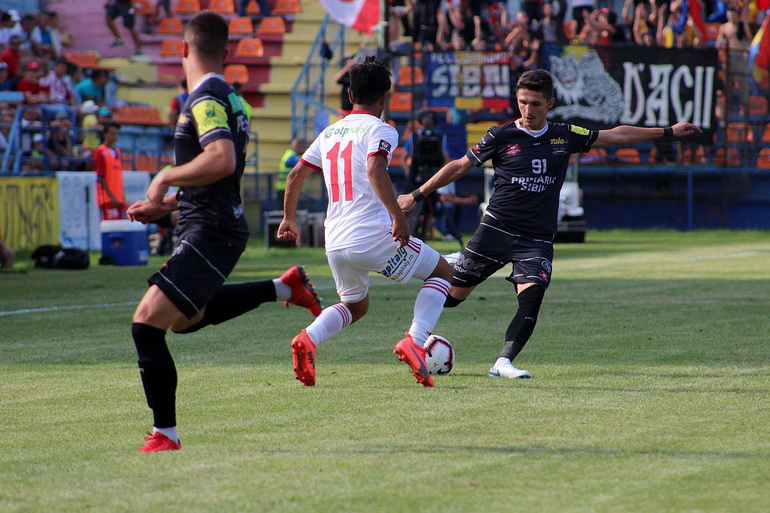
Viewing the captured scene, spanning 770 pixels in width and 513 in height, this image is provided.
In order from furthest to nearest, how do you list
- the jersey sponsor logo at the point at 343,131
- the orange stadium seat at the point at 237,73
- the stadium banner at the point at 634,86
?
the orange stadium seat at the point at 237,73 < the stadium banner at the point at 634,86 < the jersey sponsor logo at the point at 343,131

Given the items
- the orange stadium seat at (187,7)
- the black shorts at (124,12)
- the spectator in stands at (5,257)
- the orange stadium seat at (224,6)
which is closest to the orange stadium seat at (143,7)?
the orange stadium seat at (187,7)

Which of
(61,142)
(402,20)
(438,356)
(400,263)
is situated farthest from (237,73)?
(400,263)

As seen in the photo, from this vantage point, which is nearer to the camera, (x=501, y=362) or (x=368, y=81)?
(x=368, y=81)

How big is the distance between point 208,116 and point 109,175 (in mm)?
14119

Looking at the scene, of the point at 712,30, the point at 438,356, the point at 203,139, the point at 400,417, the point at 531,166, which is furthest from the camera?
the point at 712,30

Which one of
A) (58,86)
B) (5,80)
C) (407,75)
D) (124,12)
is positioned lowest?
(58,86)

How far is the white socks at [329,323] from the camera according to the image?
6883mm

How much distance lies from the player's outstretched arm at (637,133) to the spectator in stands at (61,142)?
50.3 feet

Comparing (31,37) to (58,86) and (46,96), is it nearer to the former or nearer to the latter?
(58,86)

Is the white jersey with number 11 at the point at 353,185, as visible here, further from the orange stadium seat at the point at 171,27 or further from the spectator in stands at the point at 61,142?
the orange stadium seat at the point at 171,27

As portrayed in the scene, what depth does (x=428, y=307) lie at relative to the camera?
711cm

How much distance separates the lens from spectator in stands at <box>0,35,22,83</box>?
A: 24516mm

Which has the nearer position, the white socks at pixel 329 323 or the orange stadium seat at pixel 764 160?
the white socks at pixel 329 323

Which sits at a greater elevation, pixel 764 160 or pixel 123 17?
pixel 123 17
